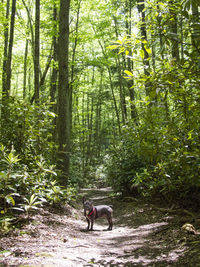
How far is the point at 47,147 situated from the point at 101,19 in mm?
15696

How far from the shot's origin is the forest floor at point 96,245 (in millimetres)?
2855

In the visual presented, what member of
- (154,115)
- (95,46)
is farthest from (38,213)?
(95,46)

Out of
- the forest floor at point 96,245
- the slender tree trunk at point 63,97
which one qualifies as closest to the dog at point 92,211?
the forest floor at point 96,245

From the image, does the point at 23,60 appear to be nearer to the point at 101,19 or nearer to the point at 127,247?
the point at 101,19

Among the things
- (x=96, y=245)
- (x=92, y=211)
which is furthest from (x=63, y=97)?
(x=96, y=245)

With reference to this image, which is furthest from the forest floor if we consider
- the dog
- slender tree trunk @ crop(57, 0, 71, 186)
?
slender tree trunk @ crop(57, 0, 71, 186)

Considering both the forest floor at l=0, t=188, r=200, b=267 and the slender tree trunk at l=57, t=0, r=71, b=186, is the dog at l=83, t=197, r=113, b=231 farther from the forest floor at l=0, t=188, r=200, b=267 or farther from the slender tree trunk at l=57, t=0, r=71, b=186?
the slender tree trunk at l=57, t=0, r=71, b=186

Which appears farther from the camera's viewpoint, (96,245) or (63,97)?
(63,97)

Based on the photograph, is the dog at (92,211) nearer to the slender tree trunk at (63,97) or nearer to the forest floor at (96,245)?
the forest floor at (96,245)

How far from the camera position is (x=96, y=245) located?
14.0ft

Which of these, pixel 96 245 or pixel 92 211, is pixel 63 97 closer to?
pixel 92 211

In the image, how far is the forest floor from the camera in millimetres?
2855

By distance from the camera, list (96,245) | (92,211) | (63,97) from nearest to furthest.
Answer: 1. (96,245)
2. (92,211)
3. (63,97)

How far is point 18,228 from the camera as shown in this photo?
12.6ft
